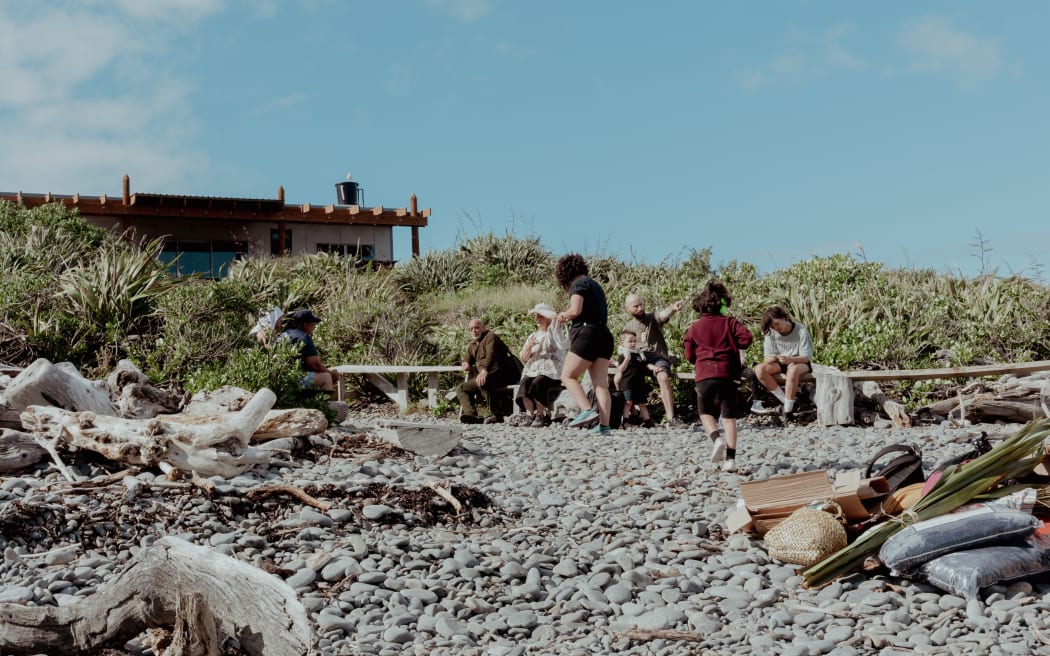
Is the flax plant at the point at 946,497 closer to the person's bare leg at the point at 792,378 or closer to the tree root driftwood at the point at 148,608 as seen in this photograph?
the tree root driftwood at the point at 148,608

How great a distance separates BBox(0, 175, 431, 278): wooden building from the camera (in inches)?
971

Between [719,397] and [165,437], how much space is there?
3670mm

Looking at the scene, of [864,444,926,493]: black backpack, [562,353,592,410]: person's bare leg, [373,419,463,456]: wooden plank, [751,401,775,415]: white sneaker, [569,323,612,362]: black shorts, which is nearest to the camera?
[864,444,926,493]: black backpack

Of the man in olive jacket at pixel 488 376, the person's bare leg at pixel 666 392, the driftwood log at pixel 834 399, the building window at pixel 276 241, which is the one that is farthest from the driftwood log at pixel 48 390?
the building window at pixel 276 241

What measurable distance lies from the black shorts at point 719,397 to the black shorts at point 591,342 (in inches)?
63.4

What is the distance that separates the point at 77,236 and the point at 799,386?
14.1 m

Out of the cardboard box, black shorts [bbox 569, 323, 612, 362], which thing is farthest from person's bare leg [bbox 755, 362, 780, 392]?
the cardboard box

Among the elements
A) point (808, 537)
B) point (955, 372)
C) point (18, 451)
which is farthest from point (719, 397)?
point (18, 451)

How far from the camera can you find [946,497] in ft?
14.1

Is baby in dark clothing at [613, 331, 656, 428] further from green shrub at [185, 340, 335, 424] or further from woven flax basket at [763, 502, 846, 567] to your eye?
woven flax basket at [763, 502, 846, 567]

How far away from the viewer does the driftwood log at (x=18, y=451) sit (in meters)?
5.89

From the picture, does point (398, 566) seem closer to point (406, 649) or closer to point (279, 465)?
point (406, 649)

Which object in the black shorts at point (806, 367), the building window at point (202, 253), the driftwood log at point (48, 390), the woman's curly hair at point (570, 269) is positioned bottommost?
the black shorts at point (806, 367)

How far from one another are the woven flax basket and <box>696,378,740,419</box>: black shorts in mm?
1997
